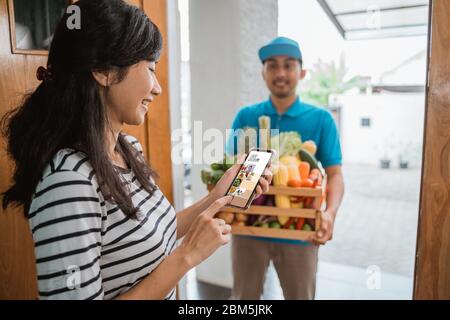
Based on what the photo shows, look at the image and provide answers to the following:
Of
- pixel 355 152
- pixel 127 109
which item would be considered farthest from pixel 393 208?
pixel 127 109

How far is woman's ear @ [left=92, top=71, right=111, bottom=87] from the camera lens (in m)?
0.56

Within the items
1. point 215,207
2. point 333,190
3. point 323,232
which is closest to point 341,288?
point 333,190

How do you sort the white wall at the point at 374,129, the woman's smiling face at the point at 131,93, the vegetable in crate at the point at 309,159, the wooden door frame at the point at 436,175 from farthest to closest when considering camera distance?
the white wall at the point at 374,129 → the vegetable in crate at the point at 309,159 → the wooden door frame at the point at 436,175 → the woman's smiling face at the point at 131,93

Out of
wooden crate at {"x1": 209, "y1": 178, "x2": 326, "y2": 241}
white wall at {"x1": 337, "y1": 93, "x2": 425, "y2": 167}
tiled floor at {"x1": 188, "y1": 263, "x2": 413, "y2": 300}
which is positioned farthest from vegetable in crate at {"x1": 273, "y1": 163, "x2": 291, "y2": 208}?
white wall at {"x1": 337, "y1": 93, "x2": 425, "y2": 167}

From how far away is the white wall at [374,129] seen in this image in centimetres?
384

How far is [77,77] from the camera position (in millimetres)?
553

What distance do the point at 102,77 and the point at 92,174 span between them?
0.16 meters

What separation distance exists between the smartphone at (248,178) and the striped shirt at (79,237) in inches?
7.2

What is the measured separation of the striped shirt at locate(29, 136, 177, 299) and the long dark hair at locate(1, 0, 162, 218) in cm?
2

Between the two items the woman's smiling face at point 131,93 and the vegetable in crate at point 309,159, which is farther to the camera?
the vegetable in crate at point 309,159

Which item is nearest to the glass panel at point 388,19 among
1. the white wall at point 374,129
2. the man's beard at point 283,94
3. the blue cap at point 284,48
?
the blue cap at point 284,48

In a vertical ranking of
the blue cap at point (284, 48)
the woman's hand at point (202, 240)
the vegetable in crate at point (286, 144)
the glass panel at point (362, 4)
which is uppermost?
the glass panel at point (362, 4)

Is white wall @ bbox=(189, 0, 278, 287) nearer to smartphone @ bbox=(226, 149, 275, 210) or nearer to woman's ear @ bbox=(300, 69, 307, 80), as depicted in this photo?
woman's ear @ bbox=(300, 69, 307, 80)

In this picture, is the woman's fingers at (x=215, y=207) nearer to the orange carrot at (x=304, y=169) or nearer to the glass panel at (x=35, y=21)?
the orange carrot at (x=304, y=169)
